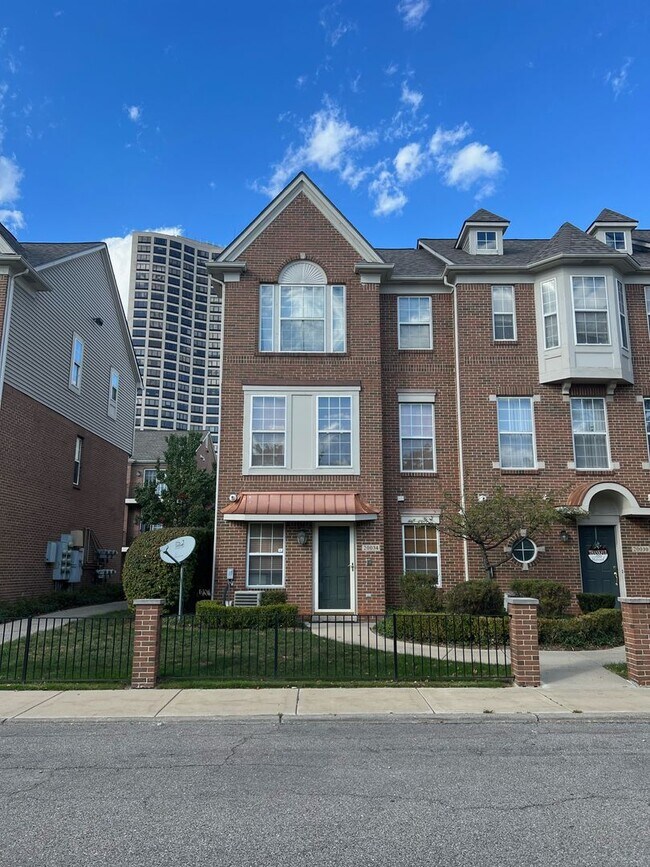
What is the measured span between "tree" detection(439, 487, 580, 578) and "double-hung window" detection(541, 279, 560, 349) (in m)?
4.48

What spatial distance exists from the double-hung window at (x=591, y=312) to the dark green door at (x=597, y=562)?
543 cm

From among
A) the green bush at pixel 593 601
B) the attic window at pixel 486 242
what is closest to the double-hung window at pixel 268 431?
the attic window at pixel 486 242

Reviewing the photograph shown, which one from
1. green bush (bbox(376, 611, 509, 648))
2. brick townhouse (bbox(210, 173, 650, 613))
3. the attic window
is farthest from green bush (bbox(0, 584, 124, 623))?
the attic window

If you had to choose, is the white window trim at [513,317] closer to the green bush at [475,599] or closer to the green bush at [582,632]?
the green bush at [475,599]

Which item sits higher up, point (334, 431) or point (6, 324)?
point (6, 324)

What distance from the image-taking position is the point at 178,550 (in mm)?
14266

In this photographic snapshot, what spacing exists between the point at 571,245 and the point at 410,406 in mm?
6632

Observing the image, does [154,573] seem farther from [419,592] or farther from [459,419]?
[459,419]

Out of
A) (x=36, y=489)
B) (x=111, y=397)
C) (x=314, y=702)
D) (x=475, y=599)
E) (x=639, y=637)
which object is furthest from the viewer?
(x=111, y=397)

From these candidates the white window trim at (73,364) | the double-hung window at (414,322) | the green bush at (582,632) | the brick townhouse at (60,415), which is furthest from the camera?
the white window trim at (73,364)

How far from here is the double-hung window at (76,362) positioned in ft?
68.9

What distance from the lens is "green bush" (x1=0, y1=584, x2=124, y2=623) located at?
16.0 meters

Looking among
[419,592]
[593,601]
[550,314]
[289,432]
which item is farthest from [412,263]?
[593,601]

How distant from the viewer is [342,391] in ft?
57.7
